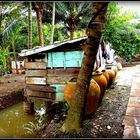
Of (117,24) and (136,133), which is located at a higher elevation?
(117,24)

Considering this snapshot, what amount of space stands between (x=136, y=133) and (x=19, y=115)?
5305 millimetres

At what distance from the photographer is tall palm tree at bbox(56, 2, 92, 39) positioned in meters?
15.1

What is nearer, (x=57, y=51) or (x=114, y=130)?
(x=114, y=130)

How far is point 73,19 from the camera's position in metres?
16.2

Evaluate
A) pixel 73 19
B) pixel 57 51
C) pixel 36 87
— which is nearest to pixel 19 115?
pixel 36 87

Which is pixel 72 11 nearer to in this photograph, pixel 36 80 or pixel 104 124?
pixel 36 80

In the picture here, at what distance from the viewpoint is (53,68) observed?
679 centimetres

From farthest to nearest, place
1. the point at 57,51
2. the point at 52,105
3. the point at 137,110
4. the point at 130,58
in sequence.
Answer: the point at 130,58 → the point at 52,105 → the point at 57,51 → the point at 137,110

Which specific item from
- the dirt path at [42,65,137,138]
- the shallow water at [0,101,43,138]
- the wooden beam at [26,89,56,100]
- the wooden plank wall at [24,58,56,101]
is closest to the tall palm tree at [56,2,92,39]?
the shallow water at [0,101,43,138]

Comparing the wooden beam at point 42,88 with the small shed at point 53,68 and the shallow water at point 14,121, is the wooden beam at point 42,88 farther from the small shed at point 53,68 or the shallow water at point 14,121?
the shallow water at point 14,121

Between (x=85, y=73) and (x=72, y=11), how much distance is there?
12.0 m

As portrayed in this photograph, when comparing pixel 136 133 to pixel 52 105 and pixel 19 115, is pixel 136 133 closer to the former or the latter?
pixel 52 105

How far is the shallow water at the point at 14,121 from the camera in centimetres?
671

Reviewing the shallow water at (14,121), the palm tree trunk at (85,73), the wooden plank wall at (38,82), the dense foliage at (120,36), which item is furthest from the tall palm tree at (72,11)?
the palm tree trunk at (85,73)
